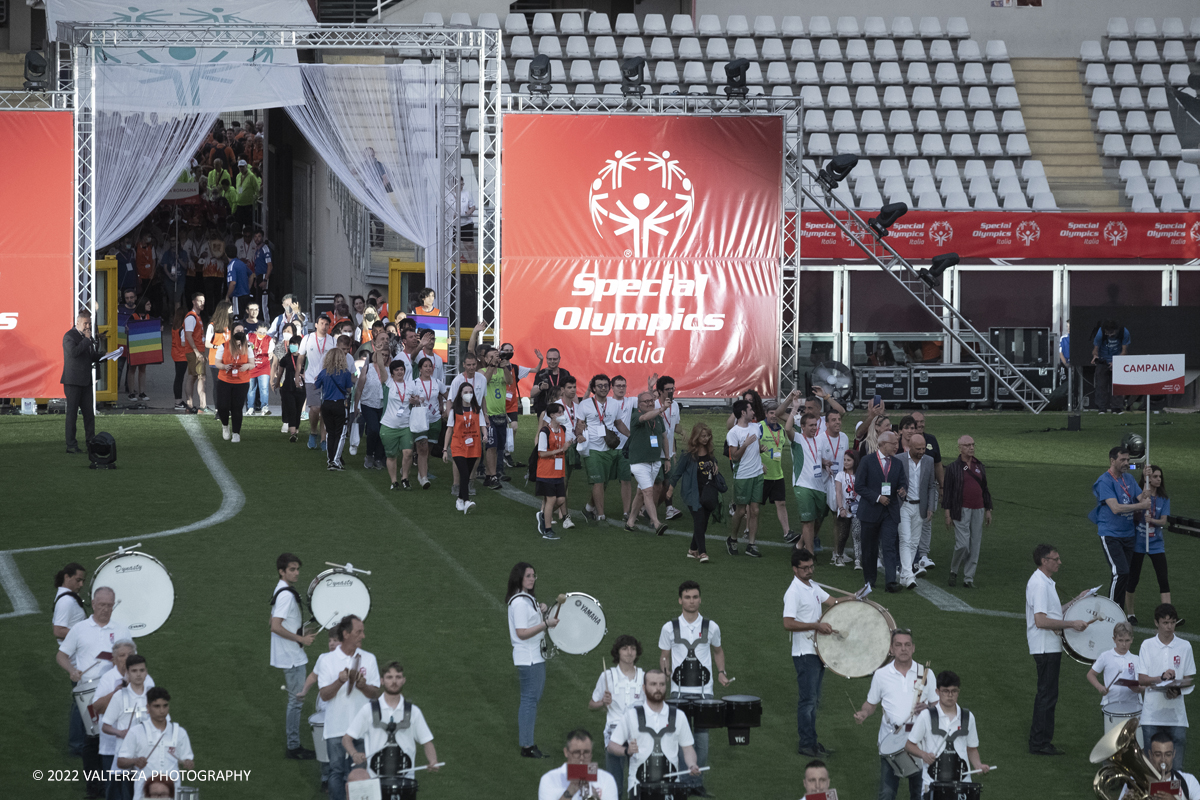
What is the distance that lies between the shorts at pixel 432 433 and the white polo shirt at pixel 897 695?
1048cm

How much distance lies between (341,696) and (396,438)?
9.76 metres

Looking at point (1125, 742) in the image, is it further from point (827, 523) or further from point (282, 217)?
point (282, 217)

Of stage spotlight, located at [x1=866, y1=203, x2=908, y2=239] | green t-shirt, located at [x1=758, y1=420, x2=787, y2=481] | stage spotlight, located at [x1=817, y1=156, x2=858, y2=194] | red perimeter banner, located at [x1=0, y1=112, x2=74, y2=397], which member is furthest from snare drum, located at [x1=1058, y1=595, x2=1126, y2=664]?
red perimeter banner, located at [x1=0, y1=112, x2=74, y2=397]

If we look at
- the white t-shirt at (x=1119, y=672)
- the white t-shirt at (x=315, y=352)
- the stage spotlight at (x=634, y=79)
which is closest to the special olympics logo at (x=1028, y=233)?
the stage spotlight at (x=634, y=79)

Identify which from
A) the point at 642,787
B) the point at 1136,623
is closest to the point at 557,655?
the point at 642,787

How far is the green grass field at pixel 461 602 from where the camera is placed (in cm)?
1086

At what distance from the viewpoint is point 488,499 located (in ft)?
62.7

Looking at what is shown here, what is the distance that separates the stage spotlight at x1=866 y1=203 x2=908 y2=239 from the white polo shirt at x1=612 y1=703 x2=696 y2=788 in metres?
20.0

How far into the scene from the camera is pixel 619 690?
9.54 meters

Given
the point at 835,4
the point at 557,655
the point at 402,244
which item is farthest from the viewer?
the point at 835,4

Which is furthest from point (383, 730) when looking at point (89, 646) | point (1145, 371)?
point (1145, 371)

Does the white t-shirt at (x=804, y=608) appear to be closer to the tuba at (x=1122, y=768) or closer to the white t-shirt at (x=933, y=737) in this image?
the white t-shirt at (x=933, y=737)

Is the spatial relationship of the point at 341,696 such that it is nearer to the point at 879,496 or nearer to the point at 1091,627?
the point at 1091,627

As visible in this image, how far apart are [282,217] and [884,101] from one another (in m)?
14.7
